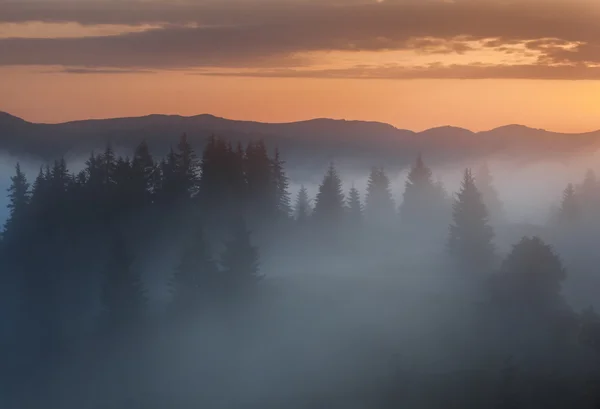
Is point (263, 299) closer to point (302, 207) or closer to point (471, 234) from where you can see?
point (302, 207)

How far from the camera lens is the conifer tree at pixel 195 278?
200ft

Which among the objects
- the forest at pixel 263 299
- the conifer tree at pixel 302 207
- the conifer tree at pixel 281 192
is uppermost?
the conifer tree at pixel 281 192

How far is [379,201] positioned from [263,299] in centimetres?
3509

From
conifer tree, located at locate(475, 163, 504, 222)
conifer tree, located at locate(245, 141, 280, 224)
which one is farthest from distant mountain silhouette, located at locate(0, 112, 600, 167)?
conifer tree, located at locate(475, 163, 504, 222)

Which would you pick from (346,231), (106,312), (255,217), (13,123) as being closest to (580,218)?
(346,231)

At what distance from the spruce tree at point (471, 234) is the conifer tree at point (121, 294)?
26245 mm

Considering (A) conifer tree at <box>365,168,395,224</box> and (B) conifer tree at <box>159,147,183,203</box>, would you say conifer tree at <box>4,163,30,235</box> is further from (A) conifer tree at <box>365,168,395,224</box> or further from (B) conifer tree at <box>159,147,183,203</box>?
(A) conifer tree at <box>365,168,395,224</box>

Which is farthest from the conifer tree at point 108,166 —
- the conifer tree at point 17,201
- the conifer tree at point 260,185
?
the conifer tree at point 260,185

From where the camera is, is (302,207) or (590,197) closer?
(302,207)

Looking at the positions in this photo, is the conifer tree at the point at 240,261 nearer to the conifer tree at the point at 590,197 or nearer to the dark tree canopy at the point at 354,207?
the dark tree canopy at the point at 354,207

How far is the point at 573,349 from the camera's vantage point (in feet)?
177

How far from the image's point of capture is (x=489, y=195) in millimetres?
105875

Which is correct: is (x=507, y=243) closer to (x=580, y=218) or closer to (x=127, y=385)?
(x=580, y=218)

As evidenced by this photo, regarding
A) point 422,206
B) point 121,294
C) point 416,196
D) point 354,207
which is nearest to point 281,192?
point 354,207
